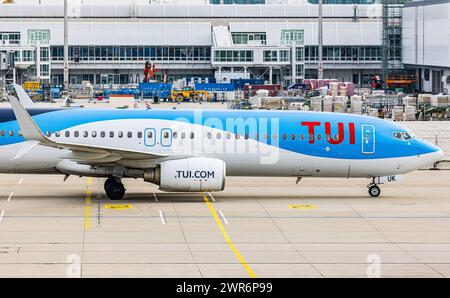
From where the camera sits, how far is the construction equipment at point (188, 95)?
11388cm

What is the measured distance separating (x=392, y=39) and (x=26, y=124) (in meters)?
117

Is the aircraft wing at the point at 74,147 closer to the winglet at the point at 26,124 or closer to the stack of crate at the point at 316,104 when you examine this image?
the winglet at the point at 26,124

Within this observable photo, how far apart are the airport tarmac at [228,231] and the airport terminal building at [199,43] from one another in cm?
10420

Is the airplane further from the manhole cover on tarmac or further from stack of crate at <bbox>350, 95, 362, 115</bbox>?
stack of crate at <bbox>350, 95, 362, 115</bbox>

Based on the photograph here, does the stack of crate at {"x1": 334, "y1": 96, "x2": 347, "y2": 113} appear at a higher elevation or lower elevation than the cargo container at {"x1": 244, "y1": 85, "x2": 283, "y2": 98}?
lower

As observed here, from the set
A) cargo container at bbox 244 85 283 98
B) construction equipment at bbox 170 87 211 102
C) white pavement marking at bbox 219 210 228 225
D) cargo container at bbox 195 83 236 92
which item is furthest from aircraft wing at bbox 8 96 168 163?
cargo container at bbox 195 83 236 92

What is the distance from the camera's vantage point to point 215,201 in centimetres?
3578

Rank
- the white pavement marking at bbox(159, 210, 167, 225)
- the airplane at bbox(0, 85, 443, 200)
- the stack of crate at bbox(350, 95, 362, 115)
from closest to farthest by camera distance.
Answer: the white pavement marking at bbox(159, 210, 167, 225), the airplane at bbox(0, 85, 443, 200), the stack of crate at bbox(350, 95, 362, 115)

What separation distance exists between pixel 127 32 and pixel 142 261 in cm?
12898

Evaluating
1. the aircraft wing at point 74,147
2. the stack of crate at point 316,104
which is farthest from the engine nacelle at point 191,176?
the stack of crate at point 316,104

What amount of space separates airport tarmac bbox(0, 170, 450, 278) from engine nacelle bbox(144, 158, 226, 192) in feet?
2.30

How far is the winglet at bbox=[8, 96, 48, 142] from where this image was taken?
32.1 metres

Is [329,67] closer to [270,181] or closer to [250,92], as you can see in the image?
[250,92]
